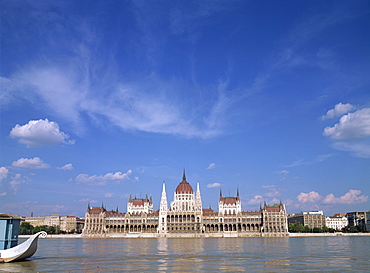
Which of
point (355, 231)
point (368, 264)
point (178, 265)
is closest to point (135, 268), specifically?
point (178, 265)

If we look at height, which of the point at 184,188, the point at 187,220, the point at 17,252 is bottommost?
the point at 17,252

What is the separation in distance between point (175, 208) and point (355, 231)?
252 ft

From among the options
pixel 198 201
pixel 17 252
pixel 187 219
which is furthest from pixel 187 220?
pixel 17 252

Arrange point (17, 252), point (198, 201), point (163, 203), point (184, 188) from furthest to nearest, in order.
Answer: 1. point (184, 188)
2. point (163, 203)
3. point (198, 201)
4. point (17, 252)

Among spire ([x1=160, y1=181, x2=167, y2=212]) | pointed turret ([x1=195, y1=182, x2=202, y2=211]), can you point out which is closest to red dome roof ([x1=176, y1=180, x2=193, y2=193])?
pointed turret ([x1=195, y1=182, x2=202, y2=211])

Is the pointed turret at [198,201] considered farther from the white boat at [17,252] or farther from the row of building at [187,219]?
the white boat at [17,252]

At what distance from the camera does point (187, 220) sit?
16062 cm

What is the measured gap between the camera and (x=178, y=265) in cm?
3691

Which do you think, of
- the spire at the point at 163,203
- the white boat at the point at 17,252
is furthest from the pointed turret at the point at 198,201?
the white boat at the point at 17,252

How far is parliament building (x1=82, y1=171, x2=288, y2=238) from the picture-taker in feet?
516

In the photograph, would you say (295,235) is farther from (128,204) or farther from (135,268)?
(135,268)

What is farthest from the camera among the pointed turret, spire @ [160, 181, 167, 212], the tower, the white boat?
spire @ [160, 181, 167, 212]

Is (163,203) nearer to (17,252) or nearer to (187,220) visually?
(187,220)

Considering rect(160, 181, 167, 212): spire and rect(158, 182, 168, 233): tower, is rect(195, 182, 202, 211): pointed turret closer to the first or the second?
rect(158, 182, 168, 233): tower
